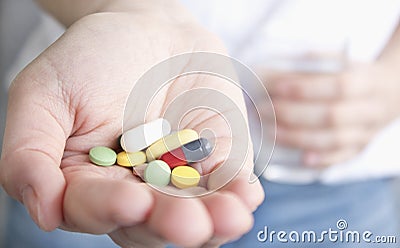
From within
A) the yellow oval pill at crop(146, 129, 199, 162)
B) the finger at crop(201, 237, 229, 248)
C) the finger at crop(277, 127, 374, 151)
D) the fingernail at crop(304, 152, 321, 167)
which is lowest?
the finger at crop(201, 237, 229, 248)

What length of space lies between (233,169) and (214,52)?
17 centimetres

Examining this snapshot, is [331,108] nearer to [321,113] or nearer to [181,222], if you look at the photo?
[321,113]

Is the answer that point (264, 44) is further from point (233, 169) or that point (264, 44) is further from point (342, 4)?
point (233, 169)

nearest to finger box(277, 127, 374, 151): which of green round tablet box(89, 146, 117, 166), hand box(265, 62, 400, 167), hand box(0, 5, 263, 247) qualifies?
hand box(265, 62, 400, 167)

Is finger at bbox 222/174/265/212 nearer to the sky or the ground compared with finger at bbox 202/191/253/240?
nearer to the sky

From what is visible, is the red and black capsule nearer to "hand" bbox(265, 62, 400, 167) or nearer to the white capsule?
the white capsule

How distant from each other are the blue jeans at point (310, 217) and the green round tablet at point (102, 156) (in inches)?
11.0

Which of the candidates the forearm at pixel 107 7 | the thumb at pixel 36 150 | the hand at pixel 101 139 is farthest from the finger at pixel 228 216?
the forearm at pixel 107 7

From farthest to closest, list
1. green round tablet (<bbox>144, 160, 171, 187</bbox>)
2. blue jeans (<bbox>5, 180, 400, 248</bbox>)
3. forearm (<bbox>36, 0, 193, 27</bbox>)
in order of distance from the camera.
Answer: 1. blue jeans (<bbox>5, 180, 400, 248</bbox>)
2. forearm (<bbox>36, 0, 193, 27</bbox>)
3. green round tablet (<bbox>144, 160, 171, 187</bbox>)

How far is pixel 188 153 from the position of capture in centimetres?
55

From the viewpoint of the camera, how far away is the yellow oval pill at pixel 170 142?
0.55 meters

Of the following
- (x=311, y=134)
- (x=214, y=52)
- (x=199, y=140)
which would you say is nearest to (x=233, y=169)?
(x=199, y=140)

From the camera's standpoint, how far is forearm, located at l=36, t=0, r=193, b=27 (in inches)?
26.0

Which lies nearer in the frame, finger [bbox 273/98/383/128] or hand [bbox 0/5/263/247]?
hand [bbox 0/5/263/247]
